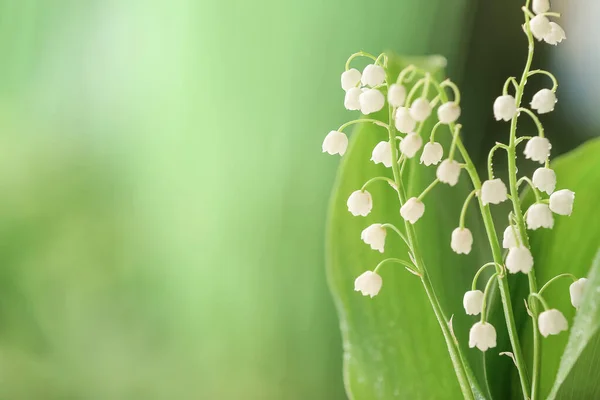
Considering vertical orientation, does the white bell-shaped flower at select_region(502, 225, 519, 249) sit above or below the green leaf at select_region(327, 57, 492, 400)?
above

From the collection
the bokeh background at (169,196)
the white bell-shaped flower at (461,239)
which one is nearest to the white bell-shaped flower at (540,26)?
the white bell-shaped flower at (461,239)

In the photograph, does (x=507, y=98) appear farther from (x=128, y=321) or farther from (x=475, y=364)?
(x=128, y=321)

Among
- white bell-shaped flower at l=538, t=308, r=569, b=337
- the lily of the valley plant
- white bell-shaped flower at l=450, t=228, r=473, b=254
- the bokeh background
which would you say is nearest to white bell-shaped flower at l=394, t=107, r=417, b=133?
the lily of the valley plant

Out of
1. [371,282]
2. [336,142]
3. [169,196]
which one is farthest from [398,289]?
[169,196]

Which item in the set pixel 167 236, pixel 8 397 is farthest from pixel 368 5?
pixel 8 397

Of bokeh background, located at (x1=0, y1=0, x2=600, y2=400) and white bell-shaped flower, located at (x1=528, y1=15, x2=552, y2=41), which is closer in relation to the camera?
white bell-shaped flower, located at (x1=528, y1=15, x2=552, y2=41)

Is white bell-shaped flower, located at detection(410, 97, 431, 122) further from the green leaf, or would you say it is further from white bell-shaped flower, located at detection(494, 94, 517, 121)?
the green leaf

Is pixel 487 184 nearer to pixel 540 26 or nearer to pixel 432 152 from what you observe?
pixel 432 152
